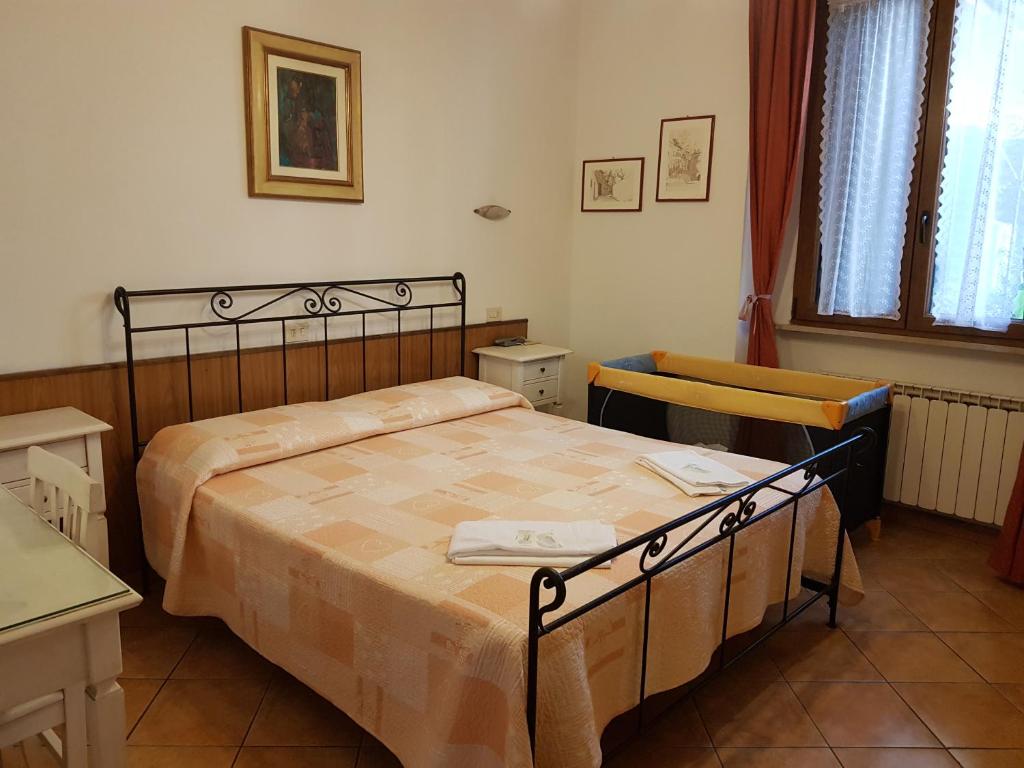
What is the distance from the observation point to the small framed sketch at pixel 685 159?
3994 millimetres

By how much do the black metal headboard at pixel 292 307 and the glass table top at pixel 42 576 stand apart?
4.12ft

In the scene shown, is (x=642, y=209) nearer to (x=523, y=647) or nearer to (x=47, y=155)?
(x=47, y=155)

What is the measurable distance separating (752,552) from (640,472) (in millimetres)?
492

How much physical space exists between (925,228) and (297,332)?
2817 millimetres

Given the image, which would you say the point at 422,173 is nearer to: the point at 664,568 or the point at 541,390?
the point at 541,390

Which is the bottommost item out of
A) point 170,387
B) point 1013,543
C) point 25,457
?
point 1013,543

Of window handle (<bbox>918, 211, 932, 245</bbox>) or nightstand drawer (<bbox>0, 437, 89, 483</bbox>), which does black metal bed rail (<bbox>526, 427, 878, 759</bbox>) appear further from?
nightstand drawer (<bbox>0, 437, 89, 483</bbox>)

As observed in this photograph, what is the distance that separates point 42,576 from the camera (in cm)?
141

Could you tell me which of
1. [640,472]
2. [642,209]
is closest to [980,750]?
[640,472]

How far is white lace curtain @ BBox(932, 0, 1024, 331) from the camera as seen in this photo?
128 inches

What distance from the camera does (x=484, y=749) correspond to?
1.57 m

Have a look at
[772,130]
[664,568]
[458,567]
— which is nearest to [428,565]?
[458,567]

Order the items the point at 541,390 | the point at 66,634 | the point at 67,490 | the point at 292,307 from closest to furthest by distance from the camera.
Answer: the point at 66,634
the point at 67,490
the point at 292,307
the point at 541,390

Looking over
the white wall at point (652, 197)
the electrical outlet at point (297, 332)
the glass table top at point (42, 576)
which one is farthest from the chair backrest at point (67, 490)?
the white wall at point (652, 197)
